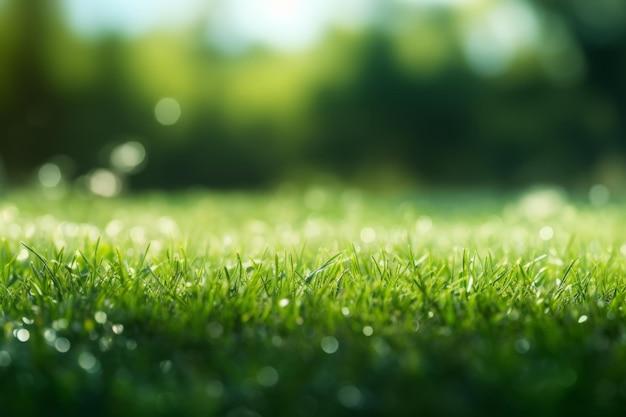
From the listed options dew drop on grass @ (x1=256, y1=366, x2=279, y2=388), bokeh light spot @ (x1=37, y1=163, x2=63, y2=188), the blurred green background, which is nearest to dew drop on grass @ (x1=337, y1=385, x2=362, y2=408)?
dew drop on grass @ (x1=256, y1=366, x2=279, y2=388)

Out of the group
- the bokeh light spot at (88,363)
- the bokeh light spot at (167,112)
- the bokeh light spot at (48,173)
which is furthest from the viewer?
the bokeh light spot at (167,112)

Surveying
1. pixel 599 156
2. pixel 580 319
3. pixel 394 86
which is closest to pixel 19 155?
pixel 394 86

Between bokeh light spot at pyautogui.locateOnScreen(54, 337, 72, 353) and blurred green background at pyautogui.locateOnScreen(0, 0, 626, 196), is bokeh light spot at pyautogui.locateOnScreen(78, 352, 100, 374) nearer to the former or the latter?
bokeh light spot at pyautogui.locateOnScreen(54, 337, 72, 353)

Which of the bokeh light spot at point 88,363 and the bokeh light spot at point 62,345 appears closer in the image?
the bokeh light spot at point 88,363

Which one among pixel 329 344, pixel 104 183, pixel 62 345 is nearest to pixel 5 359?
pixel 62 345

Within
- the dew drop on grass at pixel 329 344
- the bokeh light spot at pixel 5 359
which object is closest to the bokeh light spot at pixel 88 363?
the bokeh light spot at pixel 5 359

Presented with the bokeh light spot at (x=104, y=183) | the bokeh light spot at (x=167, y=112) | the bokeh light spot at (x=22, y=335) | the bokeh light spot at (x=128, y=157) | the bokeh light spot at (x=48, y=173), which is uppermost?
the bokeh light spot at (x=167, y=112)

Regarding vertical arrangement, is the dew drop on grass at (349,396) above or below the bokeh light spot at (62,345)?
above

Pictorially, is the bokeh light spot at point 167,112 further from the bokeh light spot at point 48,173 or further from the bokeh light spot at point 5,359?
the bokeh light spot at point 5,359

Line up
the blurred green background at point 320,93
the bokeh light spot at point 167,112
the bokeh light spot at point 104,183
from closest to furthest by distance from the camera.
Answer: the bokeh light spot at point 104,183, the blurred green background at point 320,93, the bokeh light spot at point 167,112
